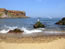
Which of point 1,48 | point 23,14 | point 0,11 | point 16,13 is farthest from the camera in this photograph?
point 23,14

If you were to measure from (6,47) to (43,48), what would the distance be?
2.26m

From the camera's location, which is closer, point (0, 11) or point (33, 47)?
point (33, 47)

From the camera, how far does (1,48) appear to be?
26.4 ft

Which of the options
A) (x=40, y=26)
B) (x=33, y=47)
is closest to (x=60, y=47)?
(x=33, y=47)

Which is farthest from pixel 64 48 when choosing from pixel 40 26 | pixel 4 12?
pixel 4 12

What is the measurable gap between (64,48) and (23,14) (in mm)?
171226

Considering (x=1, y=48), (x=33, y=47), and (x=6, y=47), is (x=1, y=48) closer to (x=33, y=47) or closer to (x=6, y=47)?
(x=6, y=47)

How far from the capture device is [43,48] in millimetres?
8133

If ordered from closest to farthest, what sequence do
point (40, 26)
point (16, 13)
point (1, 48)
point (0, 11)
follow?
point (1, 48)
point (40, 26)
point (0, 11)
point (16, 13)

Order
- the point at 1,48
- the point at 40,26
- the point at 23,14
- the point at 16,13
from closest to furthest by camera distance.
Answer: the point at 1,48, the point at 40,26, the point at 16,13, the point at 23,14

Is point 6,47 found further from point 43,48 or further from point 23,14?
point 23,14

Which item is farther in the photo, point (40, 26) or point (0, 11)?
point (0, 11)

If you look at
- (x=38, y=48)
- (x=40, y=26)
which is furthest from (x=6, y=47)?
(x=40, y=26)

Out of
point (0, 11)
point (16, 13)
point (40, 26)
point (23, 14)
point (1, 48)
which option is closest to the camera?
point (1, 48)
